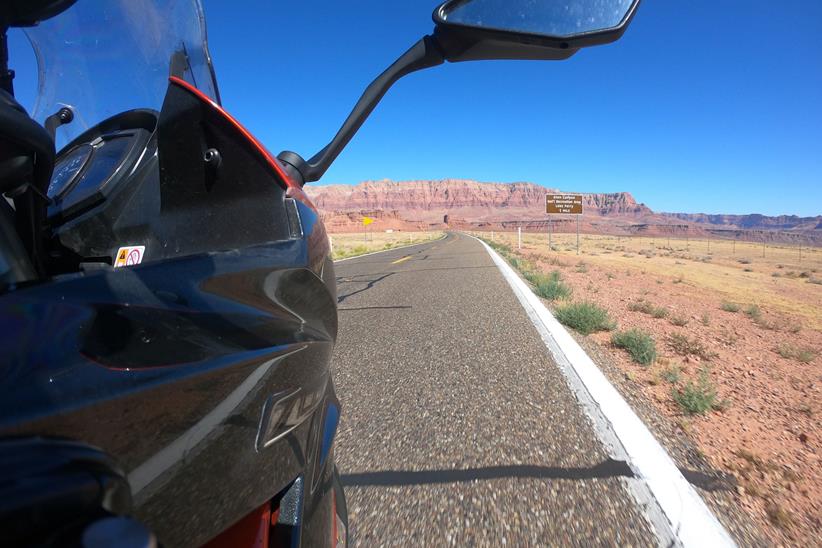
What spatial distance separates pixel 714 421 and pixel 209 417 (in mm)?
3328

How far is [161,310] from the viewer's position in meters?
0.79

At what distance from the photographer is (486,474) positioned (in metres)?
2.23

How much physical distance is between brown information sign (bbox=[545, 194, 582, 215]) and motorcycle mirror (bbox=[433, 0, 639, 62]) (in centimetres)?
3833

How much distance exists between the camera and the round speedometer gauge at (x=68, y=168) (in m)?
1.48

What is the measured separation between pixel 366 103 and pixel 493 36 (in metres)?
0.46

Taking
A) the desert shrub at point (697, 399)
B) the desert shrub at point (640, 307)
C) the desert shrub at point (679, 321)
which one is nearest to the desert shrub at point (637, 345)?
the desert shrub at point (697, 399)

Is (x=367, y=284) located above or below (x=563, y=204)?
below

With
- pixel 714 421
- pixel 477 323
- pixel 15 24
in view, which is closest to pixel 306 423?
pixel 15 24

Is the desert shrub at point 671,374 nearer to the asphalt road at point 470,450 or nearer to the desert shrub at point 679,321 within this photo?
the asphalt road at point 470,450

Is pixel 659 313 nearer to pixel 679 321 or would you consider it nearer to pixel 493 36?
pixel 679 321

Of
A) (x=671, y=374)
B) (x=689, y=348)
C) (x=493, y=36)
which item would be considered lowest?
(x=689, y=348)

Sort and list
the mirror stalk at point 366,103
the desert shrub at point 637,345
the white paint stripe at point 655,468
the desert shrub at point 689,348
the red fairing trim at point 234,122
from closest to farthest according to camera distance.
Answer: the red fairing trim at point 234,122 < the mirror stalk at point 366,103 < the white paint stripe at point 655,468 < the desert shrub at point 637,345 < the desert shrub at point 689,348

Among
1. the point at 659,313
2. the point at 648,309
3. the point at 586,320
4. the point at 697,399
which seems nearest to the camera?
the point at 697,399

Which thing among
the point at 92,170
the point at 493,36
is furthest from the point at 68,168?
the point at 493,36
